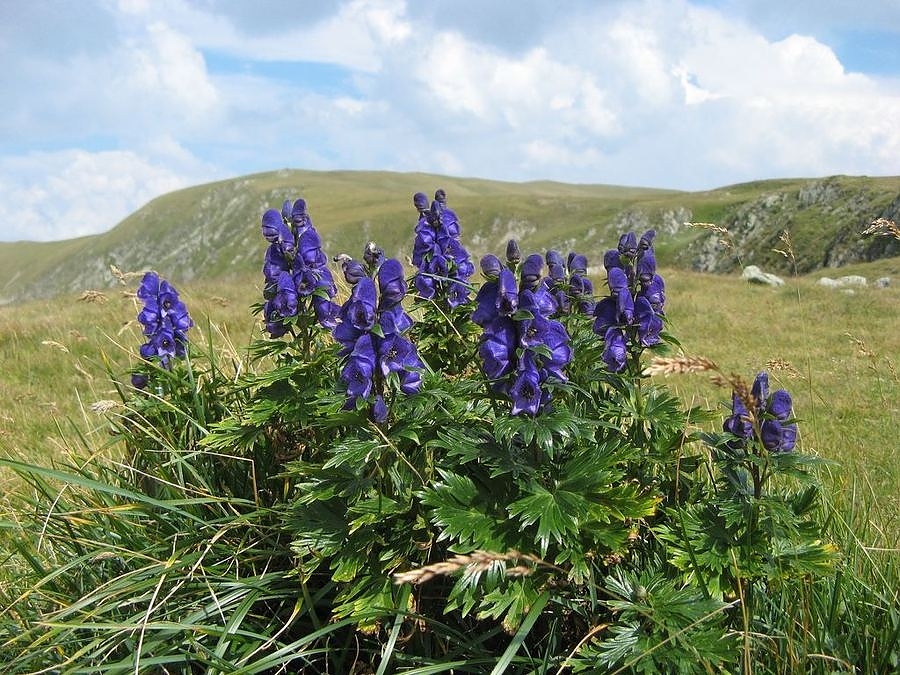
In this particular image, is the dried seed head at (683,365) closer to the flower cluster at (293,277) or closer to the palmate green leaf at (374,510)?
the palmate green leaf at (374,510)

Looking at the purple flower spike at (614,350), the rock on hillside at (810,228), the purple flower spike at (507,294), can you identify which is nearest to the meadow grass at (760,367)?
the purple flower spike at (614,350)

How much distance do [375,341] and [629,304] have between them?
129cm

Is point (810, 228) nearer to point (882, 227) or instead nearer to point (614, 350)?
point (882, 227)

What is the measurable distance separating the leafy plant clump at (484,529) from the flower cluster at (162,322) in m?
1.21

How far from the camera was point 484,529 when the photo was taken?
110 inches

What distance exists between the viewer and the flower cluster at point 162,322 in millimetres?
4992

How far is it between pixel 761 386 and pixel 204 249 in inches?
6887

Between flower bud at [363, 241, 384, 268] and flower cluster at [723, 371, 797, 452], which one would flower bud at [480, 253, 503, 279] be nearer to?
flower bud at [363, 241, 384, 268]

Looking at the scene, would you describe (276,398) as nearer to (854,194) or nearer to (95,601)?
(95,601)

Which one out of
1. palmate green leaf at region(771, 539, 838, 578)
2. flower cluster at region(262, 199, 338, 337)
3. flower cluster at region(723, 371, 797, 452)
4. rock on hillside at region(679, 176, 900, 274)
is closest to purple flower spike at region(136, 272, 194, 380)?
flower cluster at region(262, 199, 338, 337)

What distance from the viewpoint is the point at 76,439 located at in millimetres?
7008

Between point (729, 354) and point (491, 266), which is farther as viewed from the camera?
point (729, 354)

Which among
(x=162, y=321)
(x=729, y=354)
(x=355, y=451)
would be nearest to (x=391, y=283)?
(x=355, y=451)

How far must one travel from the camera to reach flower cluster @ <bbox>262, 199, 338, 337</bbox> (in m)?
4.16
